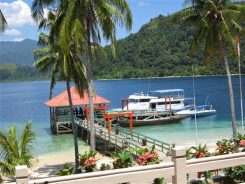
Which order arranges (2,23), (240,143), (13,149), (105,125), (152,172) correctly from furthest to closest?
(105,125), (13,149), (2,23), (240,143), (152,172)

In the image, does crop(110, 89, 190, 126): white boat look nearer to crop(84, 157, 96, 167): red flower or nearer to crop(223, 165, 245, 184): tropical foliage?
crop(84, 157, 96, 167): red flower

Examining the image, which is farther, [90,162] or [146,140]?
[146,140]

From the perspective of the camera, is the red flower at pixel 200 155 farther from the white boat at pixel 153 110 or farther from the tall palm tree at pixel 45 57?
the white boat at pixel 153 110

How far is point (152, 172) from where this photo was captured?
708cm

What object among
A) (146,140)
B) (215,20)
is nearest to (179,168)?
(215,20)

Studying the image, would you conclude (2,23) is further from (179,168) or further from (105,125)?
(105,125)

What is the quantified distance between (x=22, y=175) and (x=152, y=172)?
2.26m

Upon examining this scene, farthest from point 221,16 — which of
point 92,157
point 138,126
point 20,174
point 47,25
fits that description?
point 138,126

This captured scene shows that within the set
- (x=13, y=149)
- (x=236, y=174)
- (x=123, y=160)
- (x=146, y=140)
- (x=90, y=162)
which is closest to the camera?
(x=236, y=174)

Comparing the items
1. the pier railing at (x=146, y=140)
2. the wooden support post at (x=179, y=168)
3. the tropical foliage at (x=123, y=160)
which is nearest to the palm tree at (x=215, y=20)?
the pier railing at (x=146, y=140)

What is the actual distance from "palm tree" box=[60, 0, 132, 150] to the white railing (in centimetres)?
1320

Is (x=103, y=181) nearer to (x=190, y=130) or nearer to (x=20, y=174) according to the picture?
(x=20, y=174)

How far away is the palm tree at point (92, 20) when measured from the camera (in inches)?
786

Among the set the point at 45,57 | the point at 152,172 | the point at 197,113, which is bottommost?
the point at 197,113
